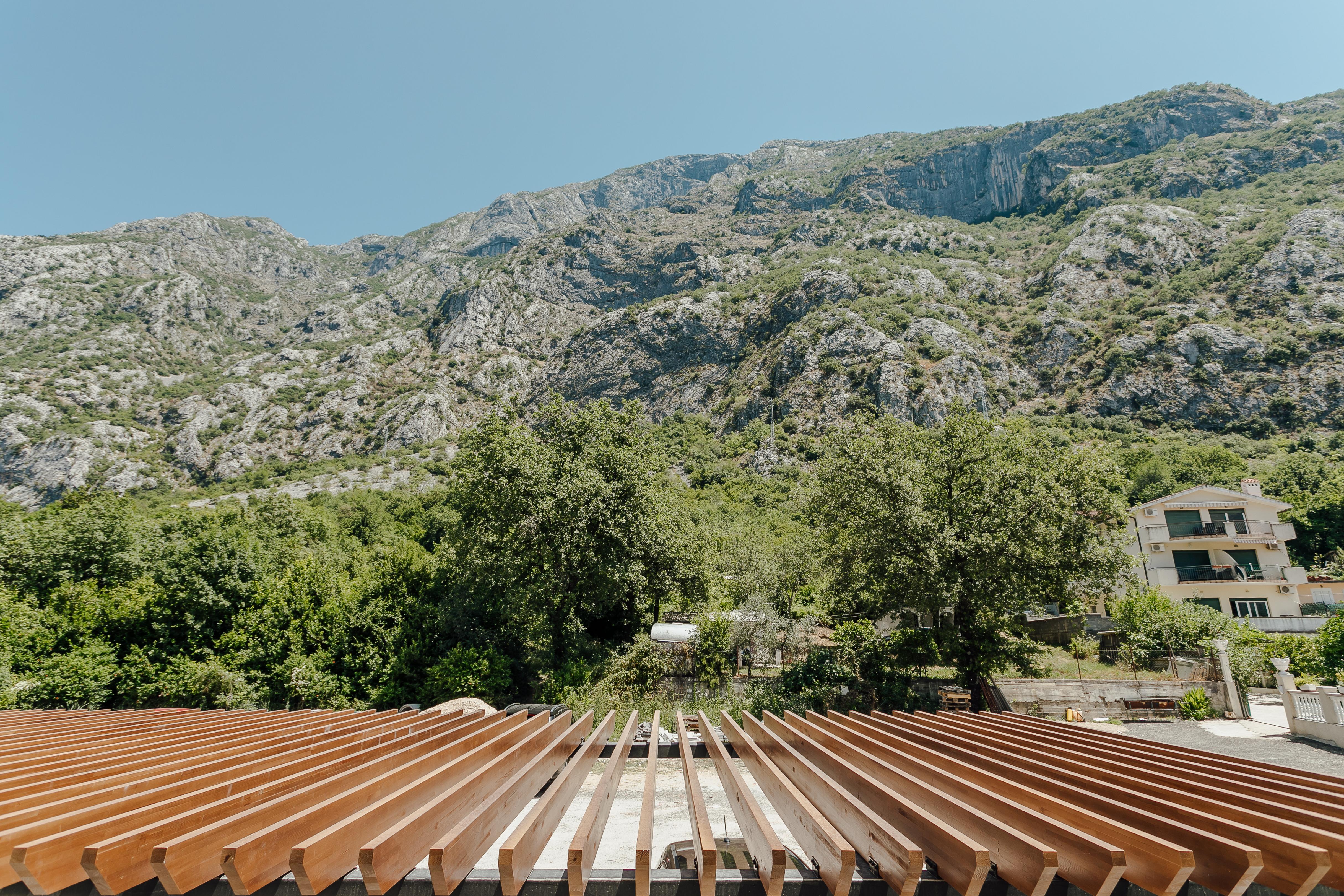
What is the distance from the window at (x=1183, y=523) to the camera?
3547cm

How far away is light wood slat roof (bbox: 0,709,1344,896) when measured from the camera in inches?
70.6

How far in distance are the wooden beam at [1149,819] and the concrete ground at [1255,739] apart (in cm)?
978

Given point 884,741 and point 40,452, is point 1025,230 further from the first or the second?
point 40,452

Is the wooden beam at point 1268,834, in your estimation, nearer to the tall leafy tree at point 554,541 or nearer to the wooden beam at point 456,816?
the wooden beam at point 456,816

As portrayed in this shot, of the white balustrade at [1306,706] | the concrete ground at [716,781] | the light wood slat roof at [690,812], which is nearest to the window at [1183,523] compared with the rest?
the concrete ground at [716,781]

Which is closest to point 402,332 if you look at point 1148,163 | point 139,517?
point 139,517

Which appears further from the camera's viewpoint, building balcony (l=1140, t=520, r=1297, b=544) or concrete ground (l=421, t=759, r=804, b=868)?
building balcony (l=1140, t=520, r=1297, b=544)

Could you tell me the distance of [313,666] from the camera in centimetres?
1647

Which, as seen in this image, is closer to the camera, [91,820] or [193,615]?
[91,820]

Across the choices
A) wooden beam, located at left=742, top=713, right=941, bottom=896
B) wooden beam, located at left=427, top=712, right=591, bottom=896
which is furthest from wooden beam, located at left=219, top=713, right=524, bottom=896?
wooden beam, located at left=742, top=713, right=941, bottom=896

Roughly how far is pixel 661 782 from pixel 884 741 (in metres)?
5.10

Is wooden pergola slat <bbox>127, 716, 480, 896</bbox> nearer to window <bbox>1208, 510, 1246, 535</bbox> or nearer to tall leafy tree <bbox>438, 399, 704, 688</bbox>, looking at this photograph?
tall leafy tree <bbox>438, 399, 704, 688</bbox>

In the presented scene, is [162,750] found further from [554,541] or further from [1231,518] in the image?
[1231,518]

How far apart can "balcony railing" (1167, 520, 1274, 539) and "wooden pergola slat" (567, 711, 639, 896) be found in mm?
44857
